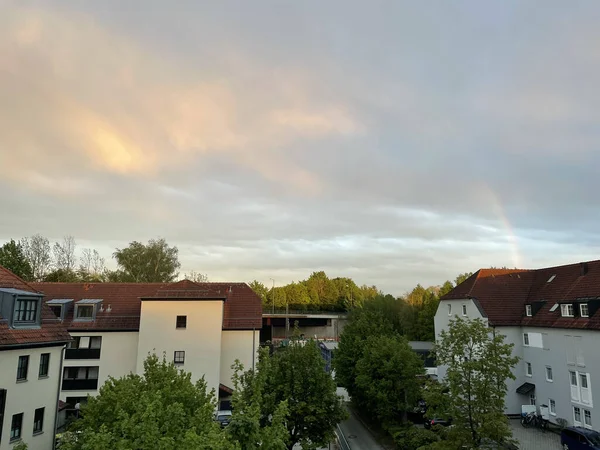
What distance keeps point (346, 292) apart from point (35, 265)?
87645 millimetres

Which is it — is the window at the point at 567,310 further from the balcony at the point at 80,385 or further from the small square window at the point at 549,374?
the balcony at the point at 80,385

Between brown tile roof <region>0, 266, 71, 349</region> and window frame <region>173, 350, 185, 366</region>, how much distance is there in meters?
12.6

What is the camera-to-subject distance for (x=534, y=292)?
4006cm

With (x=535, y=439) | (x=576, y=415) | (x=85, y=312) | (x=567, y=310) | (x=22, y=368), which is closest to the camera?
(x=22, y=368)

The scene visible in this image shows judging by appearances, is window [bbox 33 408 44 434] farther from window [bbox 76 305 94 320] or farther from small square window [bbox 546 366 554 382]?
small square window [bbox 546 366 554 382]

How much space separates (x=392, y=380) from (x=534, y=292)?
1952cm

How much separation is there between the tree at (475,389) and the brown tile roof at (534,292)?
48.4 ft

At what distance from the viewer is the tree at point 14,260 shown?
5643cm

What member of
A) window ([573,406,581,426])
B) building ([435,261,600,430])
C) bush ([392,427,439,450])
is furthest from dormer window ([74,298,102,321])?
window ([573,406,581,426])

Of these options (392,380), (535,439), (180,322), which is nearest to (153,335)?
(180,322)

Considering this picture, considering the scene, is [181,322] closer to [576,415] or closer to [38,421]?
[38,421]

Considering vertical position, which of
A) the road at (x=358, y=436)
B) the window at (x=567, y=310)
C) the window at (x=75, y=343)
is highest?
the window at (x=567, y=310)

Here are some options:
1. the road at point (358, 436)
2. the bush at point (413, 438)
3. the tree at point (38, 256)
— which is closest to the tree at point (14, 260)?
the tree at point (38, 256)

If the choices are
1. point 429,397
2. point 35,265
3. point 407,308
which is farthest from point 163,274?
point 429,397
